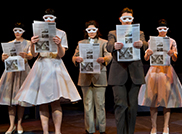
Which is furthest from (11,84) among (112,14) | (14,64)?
(112,14)

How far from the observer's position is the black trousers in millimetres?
2797

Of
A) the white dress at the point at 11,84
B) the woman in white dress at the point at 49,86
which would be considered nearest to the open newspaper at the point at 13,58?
the white dress at the point at 11,84

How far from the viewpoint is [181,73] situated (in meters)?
→ 5.99

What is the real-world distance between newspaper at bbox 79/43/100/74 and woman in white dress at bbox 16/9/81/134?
371 millimetres

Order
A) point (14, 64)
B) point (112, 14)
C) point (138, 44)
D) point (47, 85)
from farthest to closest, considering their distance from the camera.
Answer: point (112, 14)
point (14, 64)
point (47, 85)
point (138, 44)

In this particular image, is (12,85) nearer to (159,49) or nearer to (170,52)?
(159,49)

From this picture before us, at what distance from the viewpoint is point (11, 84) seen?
392cm

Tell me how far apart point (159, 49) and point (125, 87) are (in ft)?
3.30

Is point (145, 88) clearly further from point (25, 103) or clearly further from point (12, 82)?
point (12, 82)

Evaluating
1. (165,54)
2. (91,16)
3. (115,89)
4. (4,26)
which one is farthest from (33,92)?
(91,16)

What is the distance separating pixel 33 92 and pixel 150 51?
1.67 metres

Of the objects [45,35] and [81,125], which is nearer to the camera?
[45,35]

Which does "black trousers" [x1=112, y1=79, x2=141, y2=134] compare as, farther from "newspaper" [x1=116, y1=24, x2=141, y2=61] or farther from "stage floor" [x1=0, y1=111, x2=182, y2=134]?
"stage floor" [x1=0, y1=111, x2=182, y2=134]

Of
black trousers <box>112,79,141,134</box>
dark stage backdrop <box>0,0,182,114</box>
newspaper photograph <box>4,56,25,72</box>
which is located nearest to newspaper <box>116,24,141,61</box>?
black trousers <box>112,79,141,134</box>
